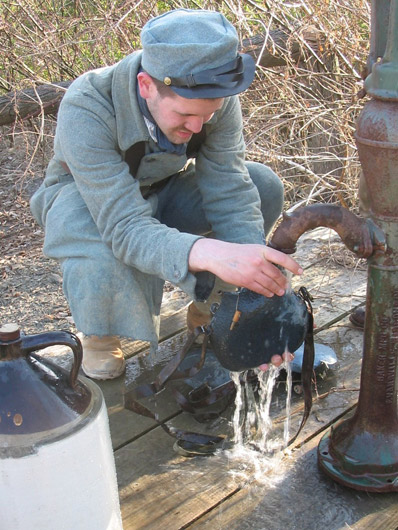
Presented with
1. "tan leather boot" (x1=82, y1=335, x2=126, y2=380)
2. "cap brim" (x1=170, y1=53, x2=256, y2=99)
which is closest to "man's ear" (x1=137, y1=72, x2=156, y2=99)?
"cap brim" (x1=170, y1=53, x2=256, y2=99)

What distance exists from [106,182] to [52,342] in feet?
2.75

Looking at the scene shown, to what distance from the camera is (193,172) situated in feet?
9.34

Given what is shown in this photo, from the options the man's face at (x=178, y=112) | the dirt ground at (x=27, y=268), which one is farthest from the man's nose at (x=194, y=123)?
the dirt ground at (x=27, y=268)

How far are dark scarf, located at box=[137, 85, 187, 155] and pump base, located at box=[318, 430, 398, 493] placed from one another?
3.63ft

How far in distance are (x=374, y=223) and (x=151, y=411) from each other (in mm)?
1041

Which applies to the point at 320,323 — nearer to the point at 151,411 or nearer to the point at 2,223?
the point at 151,411

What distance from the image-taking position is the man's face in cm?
213

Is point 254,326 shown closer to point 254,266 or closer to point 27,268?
point 254,266

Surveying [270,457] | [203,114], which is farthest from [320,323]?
[203,114]

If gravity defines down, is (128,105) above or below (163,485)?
above

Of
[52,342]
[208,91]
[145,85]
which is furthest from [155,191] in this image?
[52,342]

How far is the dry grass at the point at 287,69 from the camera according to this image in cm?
388

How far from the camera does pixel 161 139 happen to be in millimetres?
2387

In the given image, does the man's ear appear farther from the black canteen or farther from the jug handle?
the jug handle
